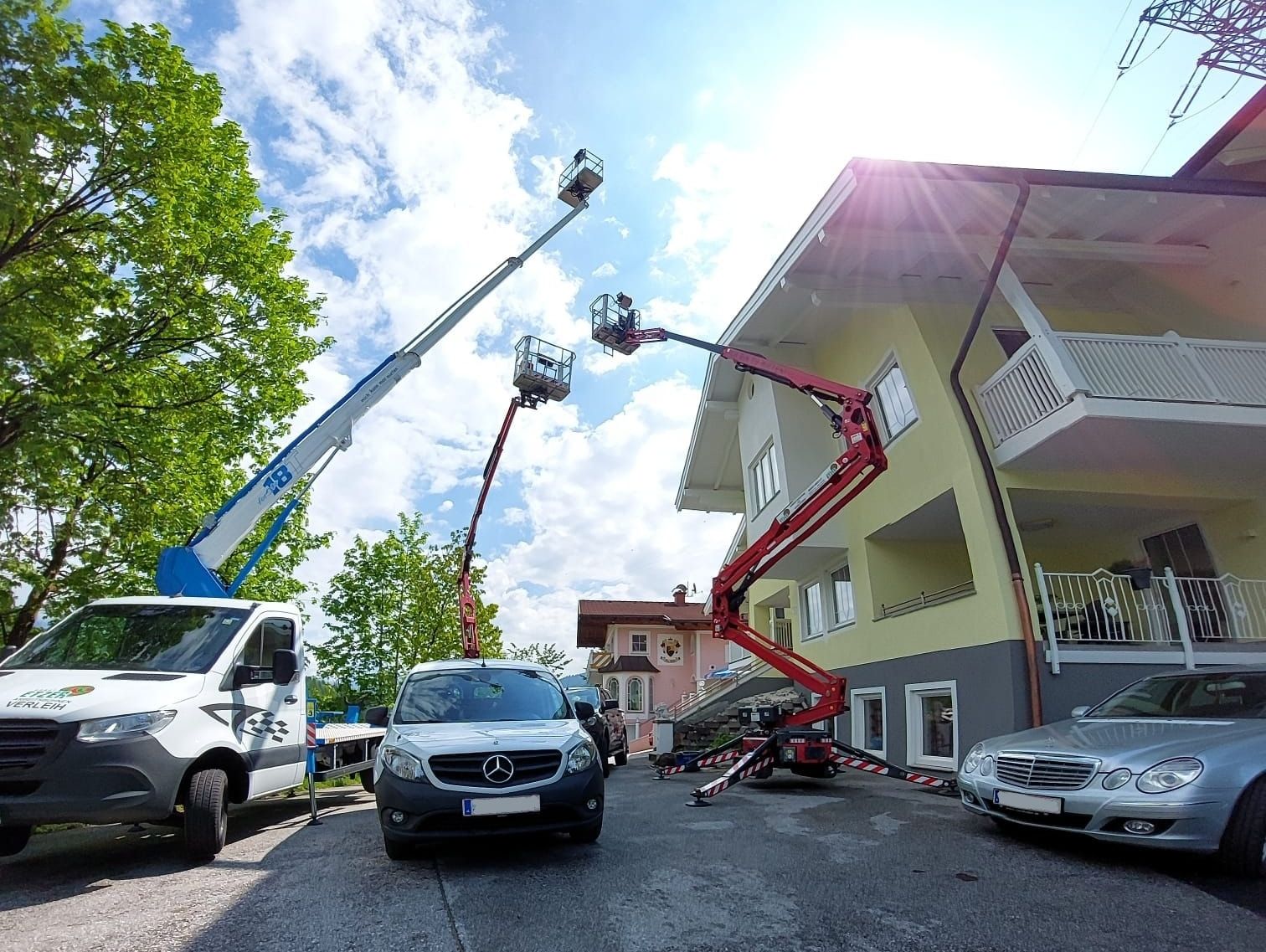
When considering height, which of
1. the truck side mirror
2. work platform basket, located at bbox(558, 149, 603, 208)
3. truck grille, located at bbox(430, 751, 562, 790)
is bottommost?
truck grille, located at bbox(430, 751, 562, 790)

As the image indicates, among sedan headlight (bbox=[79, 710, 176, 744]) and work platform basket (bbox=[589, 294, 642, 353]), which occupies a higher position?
work platform basket (bbox=[589, 294, 642, 353])

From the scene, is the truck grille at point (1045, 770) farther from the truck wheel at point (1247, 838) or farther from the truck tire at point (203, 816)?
the truck tire at point (203, 816)

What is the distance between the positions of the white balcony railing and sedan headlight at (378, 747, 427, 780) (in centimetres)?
843

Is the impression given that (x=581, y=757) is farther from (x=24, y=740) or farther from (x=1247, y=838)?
(x=1247, y=838)

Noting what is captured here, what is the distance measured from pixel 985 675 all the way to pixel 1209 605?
3.48 m

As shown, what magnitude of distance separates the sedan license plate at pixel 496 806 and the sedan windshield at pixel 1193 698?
17.0ft

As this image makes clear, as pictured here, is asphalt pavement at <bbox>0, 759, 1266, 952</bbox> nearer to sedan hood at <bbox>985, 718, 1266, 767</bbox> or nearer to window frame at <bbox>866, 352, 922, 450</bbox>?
sedan hood at <bbox>985, 718, 1266, 767</bbox>

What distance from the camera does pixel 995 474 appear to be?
9.97 metres

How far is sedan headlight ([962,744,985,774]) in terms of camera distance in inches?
237

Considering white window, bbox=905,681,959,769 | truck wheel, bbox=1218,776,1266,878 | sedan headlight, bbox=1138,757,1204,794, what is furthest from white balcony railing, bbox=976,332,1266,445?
truck wheel, bbox=1218,776,1266,878

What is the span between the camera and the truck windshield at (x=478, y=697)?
6141 mm

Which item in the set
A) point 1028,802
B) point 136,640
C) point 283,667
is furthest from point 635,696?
point 1028,802

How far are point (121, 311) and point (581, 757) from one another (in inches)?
364

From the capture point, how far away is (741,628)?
37.7 feet
